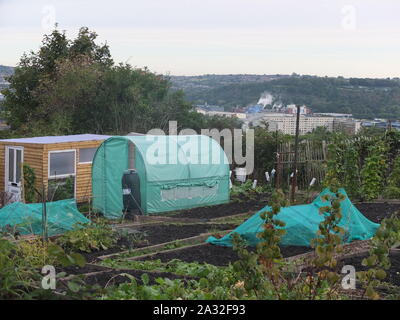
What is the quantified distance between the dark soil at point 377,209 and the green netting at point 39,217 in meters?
6.29

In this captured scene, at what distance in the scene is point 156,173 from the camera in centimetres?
1596

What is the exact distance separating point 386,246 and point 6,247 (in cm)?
336

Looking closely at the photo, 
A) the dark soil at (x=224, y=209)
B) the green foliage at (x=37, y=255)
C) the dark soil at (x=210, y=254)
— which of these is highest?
the green foliage at (x=37, y=255)

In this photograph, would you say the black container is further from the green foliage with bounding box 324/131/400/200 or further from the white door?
the green foliage with bounding box 324/131/400/200

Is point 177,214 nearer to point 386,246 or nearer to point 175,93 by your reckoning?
point 386,246

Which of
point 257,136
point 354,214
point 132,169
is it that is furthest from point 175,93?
point 354,214

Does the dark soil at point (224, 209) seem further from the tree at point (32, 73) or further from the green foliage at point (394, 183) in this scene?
the tree at point (32, 73)

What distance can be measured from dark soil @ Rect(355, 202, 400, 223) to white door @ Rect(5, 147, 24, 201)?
29.8 feet

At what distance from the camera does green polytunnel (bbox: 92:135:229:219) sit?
15859 mm

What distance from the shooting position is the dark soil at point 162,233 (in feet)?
35.9

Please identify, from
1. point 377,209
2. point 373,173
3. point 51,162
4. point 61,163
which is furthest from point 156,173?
point 373,173

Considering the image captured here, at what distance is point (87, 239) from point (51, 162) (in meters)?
6.28

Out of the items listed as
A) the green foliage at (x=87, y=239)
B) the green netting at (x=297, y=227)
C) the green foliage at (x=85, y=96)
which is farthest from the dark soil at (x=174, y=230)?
the green foliage at (x=85, y=96)

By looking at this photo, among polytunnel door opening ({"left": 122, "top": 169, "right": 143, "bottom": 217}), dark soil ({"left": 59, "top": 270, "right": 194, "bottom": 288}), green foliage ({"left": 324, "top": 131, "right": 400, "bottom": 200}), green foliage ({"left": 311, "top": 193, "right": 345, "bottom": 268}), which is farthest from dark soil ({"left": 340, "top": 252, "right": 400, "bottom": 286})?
polytunnel door opening ({"left": 122, "top": 169, "right": 143, "bottom": 217})
